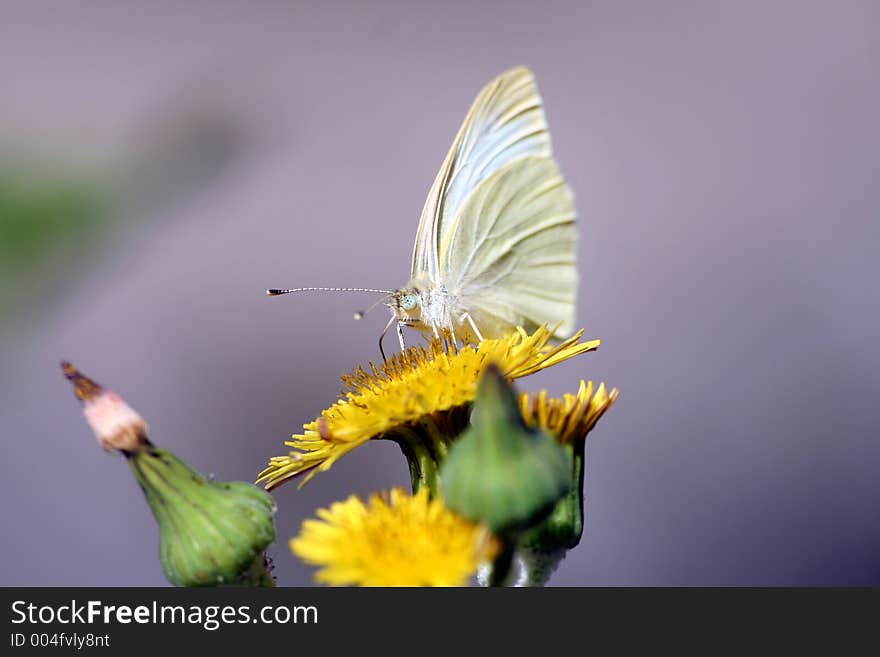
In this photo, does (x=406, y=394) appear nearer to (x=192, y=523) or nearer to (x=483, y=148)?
(x=192, y=523)

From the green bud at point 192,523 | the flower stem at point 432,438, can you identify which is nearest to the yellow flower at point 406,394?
the flower stem at point 432,438

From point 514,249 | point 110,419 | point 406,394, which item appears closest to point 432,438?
point 406,394

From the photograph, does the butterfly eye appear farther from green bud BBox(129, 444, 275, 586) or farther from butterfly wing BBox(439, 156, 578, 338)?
green bud BBox(129, 444, 275, 586)

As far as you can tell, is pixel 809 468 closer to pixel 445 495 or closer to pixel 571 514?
pixel 571 514

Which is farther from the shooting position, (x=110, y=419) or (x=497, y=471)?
(x=110, y=419)

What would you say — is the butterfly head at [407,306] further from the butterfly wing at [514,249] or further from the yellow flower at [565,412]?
the yellow flower at [565,412]

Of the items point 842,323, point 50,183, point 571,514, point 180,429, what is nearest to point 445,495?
point 571,514

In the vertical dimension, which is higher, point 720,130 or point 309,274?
point 720,130
